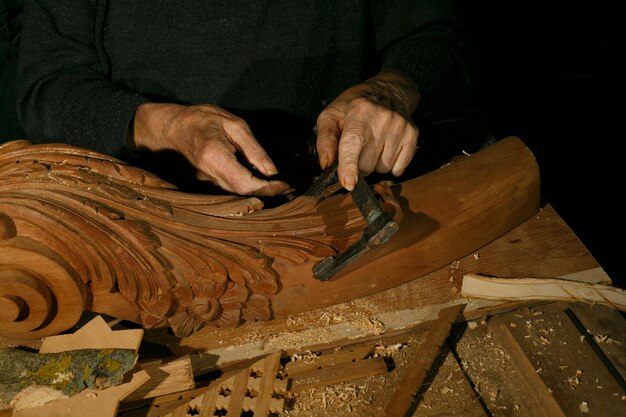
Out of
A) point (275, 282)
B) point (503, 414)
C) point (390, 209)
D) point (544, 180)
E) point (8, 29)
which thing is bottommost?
point (544, 180)

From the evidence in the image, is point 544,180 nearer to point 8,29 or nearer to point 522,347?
point 522,347

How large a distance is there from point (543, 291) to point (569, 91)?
5.48 ft

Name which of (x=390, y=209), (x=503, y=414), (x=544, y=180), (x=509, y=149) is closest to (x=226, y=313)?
(x=390, y=209)

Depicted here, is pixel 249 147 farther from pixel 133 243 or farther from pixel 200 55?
pixel 200 55

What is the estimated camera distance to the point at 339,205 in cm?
155

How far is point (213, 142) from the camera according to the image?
155cm

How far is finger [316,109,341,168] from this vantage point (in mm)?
1599

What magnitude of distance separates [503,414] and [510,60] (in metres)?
2.12

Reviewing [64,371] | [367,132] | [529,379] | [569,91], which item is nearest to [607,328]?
[529,379]

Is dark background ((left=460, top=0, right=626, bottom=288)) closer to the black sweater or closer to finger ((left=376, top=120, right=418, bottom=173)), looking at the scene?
the black sweater

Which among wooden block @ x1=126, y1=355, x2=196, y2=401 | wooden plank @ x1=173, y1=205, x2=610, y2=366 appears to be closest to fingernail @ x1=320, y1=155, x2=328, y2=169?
wooden plank @ x1=173, y1=205, x2=610, y2=366

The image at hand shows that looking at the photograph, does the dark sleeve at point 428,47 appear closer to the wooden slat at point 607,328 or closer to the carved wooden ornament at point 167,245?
the carved wooden ornament at point 167,245

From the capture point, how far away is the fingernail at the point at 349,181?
55.6 inches

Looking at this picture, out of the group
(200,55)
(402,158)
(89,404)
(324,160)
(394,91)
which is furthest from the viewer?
(200,55)
